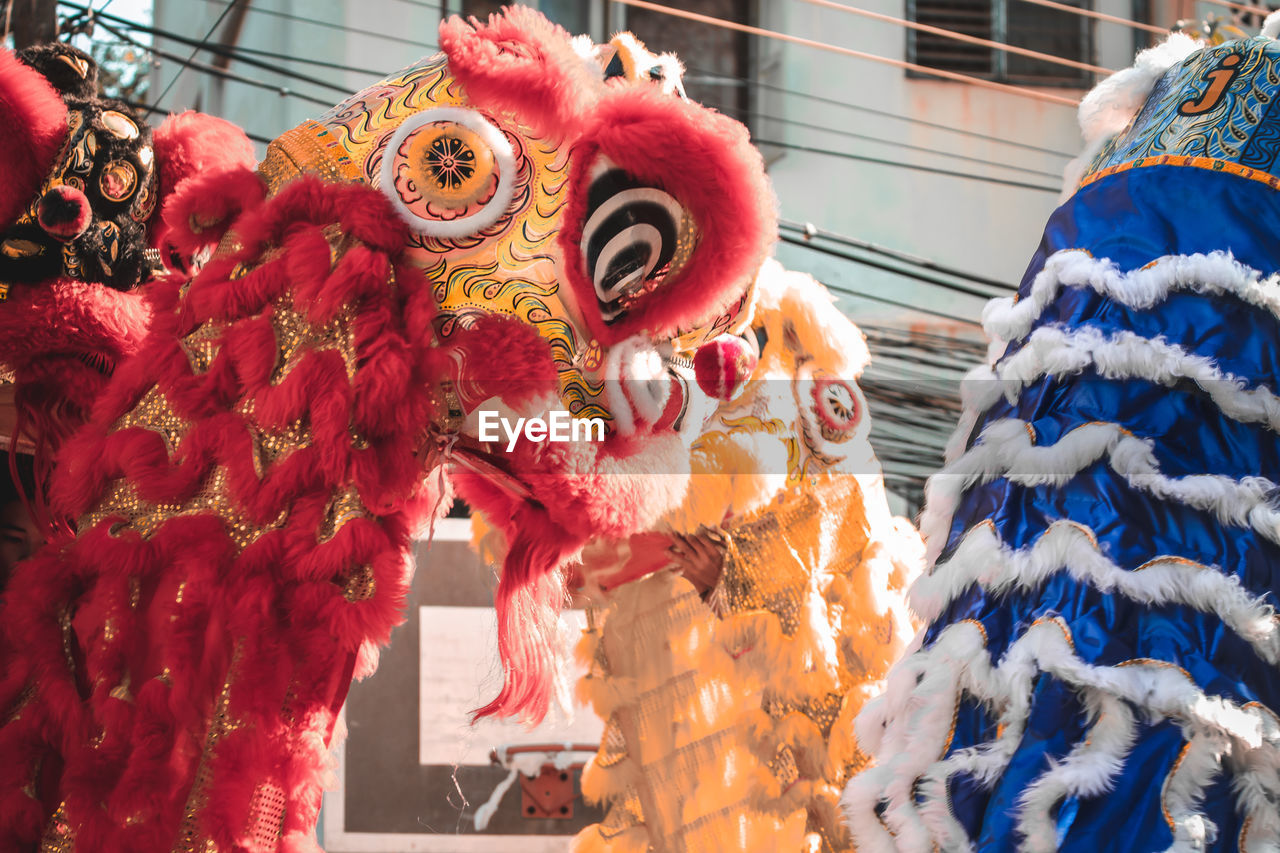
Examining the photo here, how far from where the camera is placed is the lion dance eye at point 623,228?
4.73 ft

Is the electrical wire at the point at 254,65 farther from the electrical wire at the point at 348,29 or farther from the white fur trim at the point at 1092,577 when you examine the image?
the white fur trim at the point at 1092,577

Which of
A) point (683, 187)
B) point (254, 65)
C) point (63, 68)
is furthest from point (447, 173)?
point (254, 65)

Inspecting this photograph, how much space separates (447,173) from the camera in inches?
57.0

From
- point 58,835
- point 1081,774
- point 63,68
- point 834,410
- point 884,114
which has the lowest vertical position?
point 58,835

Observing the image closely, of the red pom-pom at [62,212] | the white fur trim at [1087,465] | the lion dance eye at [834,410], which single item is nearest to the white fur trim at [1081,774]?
the white fur trim at [1087,465]

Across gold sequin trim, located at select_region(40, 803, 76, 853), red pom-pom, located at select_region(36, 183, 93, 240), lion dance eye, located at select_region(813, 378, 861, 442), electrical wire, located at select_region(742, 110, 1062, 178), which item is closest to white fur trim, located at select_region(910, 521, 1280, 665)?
gold sequin trim, located at select_region(40, 803, 76, 853)

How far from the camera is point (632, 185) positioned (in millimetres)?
1442

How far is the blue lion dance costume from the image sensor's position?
0.87 metres

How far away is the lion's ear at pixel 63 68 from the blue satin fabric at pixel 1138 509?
52.0 inches

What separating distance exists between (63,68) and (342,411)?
2.48ft

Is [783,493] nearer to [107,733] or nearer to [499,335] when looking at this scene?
[499,335]

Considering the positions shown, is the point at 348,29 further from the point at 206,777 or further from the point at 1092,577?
the point at 1092,577

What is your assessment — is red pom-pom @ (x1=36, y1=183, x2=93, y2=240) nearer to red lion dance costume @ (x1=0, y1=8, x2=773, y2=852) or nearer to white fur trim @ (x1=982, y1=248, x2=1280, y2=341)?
red lion dance costume @ (x1=0, y1=8, x2=773, y2=852)

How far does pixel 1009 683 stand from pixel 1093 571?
0.11 meters
